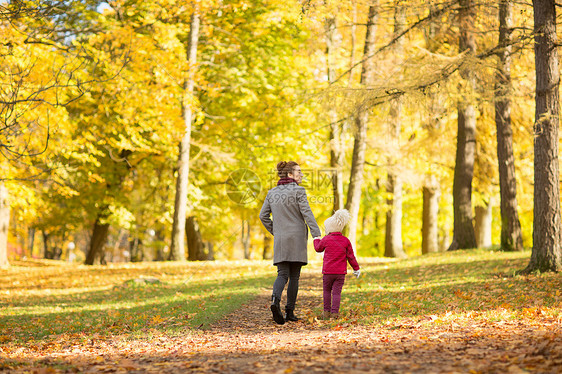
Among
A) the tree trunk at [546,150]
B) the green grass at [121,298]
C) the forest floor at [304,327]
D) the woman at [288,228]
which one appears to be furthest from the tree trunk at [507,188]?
the woman at [288,228]

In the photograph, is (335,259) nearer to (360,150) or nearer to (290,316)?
(290,316)

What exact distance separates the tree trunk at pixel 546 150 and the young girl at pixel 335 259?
4.36 meters

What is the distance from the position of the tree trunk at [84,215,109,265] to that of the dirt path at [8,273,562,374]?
1630 cm

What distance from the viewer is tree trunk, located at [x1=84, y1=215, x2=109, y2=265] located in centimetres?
2130

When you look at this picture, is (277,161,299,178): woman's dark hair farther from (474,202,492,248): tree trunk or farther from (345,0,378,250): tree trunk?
(474,202,492,248): tree trunk

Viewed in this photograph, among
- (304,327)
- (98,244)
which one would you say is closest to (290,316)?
(304,327)

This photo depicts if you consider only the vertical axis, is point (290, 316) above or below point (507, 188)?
below

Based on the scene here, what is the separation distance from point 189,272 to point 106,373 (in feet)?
36.1

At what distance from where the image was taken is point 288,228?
21.9ft

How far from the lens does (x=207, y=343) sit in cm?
564

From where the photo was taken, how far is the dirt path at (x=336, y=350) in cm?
397

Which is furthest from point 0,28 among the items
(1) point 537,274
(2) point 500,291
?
(1) point 537,274
